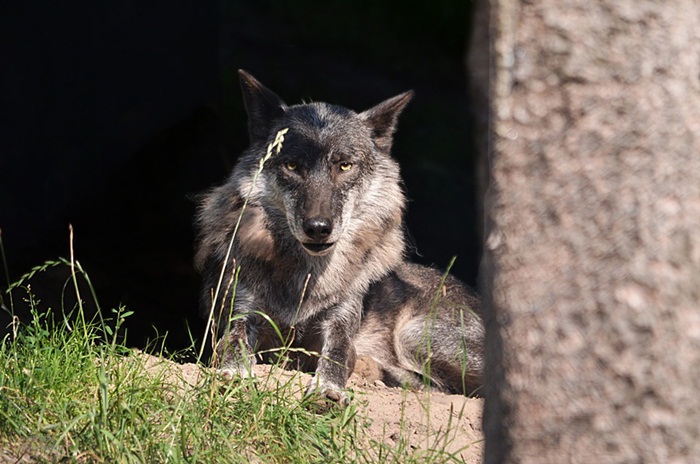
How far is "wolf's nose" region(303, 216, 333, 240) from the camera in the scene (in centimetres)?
524

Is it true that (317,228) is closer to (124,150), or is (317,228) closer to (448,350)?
(448,350)

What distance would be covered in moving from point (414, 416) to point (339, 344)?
1.09m

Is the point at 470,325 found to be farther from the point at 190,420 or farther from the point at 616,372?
the point at 616,372

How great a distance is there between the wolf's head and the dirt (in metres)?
0.91

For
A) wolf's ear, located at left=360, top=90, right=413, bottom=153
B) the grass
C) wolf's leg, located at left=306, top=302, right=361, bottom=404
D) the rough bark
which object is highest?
the rough bark

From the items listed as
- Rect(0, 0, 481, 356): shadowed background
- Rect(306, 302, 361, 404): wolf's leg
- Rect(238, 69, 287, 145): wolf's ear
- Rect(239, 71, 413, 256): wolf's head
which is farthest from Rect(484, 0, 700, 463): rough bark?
Rect(0, 0, 481, 356): shadowed background

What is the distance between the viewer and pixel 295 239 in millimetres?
5773

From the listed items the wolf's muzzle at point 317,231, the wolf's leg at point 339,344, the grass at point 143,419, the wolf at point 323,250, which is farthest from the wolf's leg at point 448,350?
the grass at point 143,419

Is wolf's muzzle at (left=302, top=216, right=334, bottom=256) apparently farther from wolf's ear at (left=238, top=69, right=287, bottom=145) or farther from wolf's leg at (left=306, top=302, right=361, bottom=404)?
wolf's ear at (left=238, top=69, right=287, bottom=145)

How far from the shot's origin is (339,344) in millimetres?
5656

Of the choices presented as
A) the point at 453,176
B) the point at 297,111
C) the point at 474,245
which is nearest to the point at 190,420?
the point at 297,111

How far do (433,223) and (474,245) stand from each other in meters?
0.57

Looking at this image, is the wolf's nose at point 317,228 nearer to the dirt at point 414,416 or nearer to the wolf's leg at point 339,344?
the wolf's leg at point 339,344

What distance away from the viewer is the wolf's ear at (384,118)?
20.1ft
